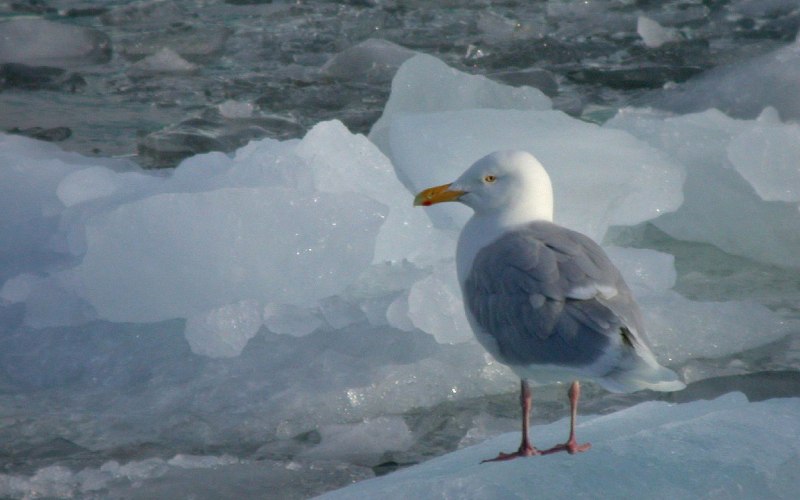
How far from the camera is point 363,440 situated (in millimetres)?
2576

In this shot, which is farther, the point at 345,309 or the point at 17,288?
the point at 17,288

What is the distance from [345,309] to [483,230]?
2.10 feet

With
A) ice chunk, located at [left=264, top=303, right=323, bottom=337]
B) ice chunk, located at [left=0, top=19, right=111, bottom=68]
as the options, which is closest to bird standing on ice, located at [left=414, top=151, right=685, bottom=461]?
ice chunk, located at [left=264, top=303, right=323, bottom=337]

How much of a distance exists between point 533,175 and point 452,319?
0.48 meters

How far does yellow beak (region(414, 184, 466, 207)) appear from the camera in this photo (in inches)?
104

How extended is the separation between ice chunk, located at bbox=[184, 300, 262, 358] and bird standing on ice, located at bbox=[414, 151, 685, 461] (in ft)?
2.11

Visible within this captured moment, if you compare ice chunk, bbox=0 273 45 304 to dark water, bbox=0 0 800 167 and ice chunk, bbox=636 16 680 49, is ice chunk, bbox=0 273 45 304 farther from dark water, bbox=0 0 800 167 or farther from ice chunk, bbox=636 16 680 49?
ice chunk, bbox=636 16 680 49

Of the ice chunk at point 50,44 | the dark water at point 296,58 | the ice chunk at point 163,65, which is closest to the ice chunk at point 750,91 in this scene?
the dark water at point 296,58

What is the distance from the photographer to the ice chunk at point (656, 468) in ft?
6.49

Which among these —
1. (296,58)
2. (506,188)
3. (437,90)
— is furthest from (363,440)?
(296,58)

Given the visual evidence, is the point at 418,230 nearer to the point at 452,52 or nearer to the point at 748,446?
the point at 748,446

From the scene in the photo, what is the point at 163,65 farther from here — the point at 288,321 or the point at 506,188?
the point at 506,188

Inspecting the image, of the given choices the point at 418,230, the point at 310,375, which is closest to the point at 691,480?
the point at 310,375

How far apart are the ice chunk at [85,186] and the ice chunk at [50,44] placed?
9.06 ft
